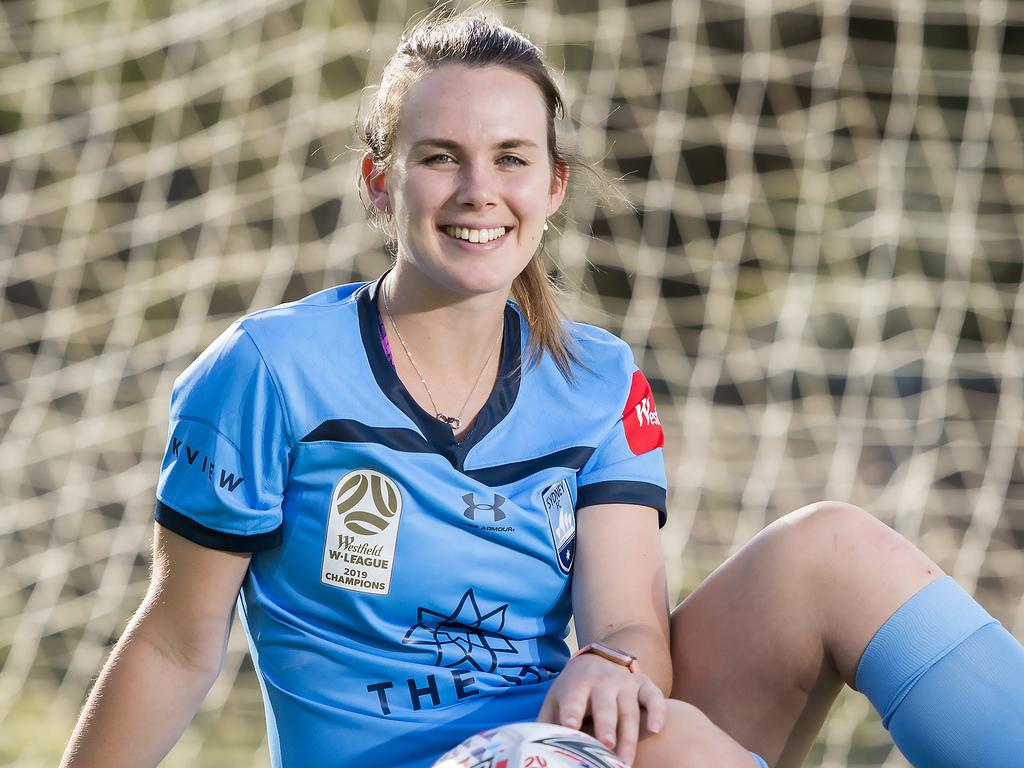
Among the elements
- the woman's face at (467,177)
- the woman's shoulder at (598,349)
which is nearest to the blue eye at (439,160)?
the woman's face at (467,177)

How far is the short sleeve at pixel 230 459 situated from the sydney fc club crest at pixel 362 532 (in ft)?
0.19

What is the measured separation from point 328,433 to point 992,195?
17.7 ft

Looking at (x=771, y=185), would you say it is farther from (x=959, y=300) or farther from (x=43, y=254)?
(x=43, y=254)

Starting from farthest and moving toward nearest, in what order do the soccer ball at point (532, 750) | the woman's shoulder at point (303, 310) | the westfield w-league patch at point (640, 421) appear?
the westfield w-league patch at point (640, 421), the woman's shoulder at point (303, 310), the soccer ball at point (532, 750)

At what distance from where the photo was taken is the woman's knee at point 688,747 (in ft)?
3.34

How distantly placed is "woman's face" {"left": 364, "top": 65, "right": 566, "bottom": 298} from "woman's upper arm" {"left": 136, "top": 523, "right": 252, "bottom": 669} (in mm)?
358

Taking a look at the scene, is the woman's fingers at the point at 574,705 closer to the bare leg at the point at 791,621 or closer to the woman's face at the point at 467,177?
the bare leg at the point at 791,621

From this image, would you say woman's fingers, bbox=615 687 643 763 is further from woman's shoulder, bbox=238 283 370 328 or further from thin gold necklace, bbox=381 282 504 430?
woman's shoulder, bbox=238 283 370 328

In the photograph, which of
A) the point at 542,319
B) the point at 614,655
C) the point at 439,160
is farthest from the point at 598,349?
the point at 614,655

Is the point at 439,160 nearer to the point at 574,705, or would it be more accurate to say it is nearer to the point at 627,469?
the point at 627,469

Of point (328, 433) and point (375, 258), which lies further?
point (375, 258)

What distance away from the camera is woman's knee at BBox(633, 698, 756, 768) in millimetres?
1020

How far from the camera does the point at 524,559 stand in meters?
1.27

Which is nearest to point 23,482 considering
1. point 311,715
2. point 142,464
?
point 142,464
